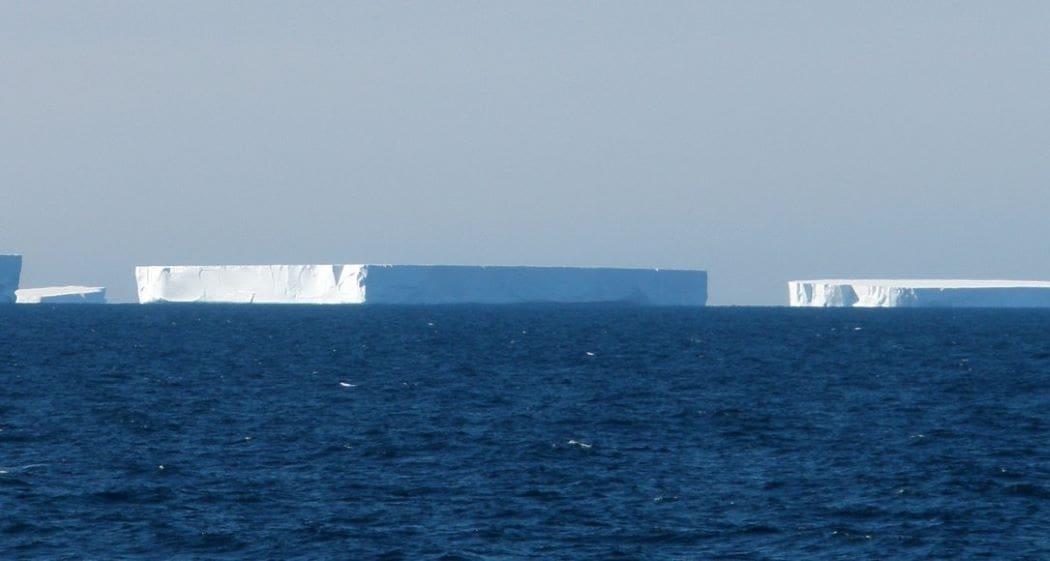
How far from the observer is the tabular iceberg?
499 ft

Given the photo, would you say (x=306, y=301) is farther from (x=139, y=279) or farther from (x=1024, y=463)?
(x=1024, y=463)

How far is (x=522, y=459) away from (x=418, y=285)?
313ft

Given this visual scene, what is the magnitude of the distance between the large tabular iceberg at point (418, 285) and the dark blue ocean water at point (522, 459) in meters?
67.9

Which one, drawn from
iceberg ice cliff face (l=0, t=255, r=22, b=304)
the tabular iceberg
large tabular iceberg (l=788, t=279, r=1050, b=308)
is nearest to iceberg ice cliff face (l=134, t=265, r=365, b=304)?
iceberg ice cliff face (l=0, t=255, r=22, b=304)

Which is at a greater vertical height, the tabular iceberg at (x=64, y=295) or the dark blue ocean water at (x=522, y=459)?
the tabular iceberg at (x=64, y=295)

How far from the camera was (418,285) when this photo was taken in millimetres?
118812

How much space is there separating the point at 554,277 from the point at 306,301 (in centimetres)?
2042

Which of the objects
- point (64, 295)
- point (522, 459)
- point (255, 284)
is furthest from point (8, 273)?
point (522, 459)

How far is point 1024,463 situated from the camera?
2345 cm

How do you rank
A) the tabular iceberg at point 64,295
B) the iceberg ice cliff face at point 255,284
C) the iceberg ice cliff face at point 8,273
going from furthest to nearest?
the tabular iceberg at point 64,295 < the iceberg ice cliff face at point 255,284 < the iceberg ice cliff face at point 8,273

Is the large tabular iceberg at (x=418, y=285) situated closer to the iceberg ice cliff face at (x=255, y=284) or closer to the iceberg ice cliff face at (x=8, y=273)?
the iceberg ice cliff face at (x=255, y=284)

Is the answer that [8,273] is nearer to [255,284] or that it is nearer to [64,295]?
[255,284]

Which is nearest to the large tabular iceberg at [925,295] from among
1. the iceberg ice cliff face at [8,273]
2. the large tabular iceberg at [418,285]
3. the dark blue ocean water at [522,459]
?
the large tabular iceberg at [418,285]

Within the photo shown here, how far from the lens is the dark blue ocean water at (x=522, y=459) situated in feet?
56.4
